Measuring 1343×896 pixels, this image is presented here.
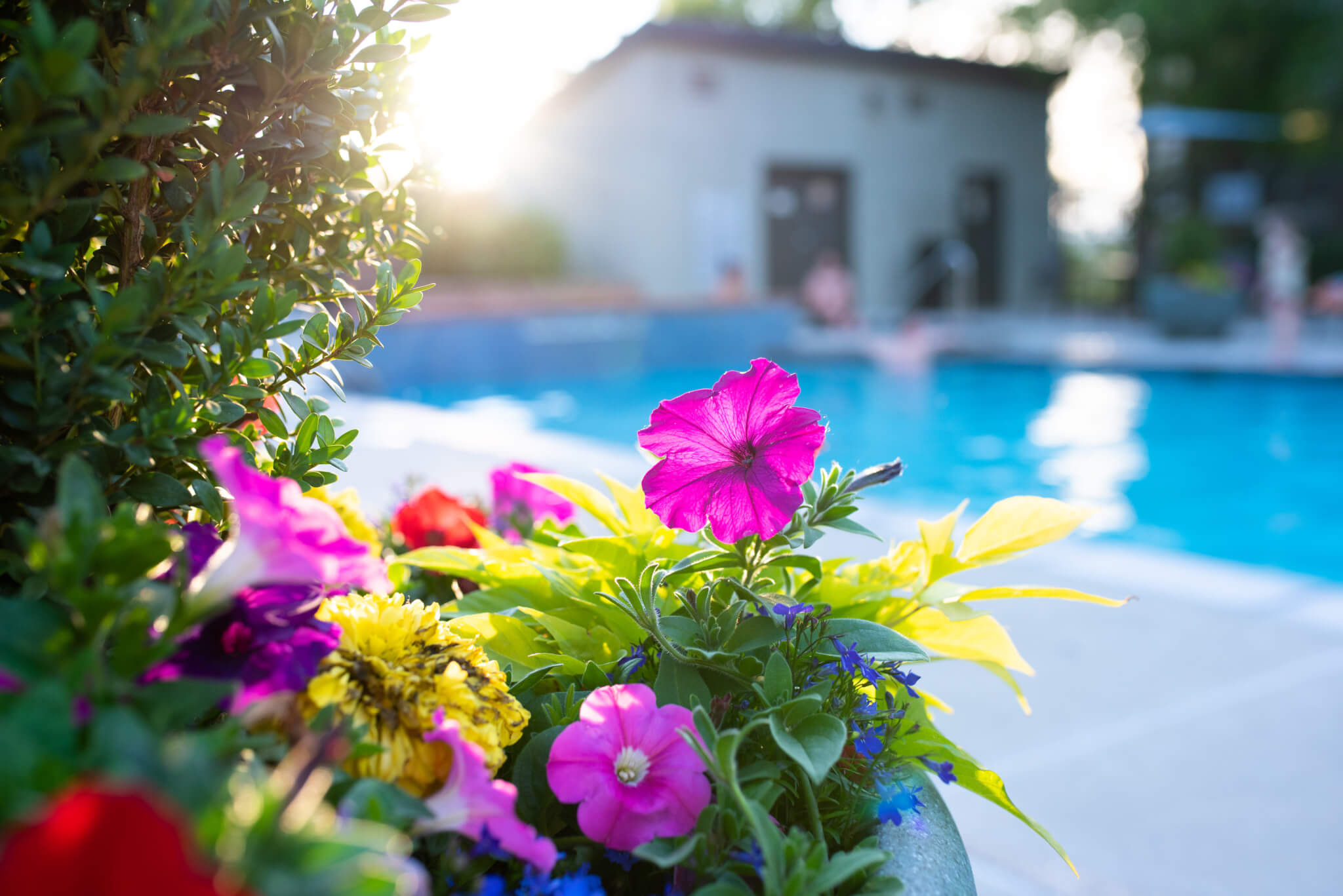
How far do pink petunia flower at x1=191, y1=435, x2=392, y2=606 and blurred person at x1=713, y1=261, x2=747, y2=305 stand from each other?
43.8 ft

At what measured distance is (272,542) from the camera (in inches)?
22.8

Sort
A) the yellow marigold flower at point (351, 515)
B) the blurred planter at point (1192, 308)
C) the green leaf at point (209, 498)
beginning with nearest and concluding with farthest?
the green leaf at point (209, 498), the yellow marigold flower at point (351, 515), the blurred planter at point (1192, 308)

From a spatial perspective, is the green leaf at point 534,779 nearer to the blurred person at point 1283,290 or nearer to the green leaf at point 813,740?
the green leaf at point 813,740

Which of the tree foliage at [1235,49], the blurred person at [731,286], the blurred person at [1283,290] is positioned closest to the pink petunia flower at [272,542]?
the blurred person at [1283,290]

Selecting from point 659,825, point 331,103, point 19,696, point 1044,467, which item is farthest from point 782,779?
point 1044,467

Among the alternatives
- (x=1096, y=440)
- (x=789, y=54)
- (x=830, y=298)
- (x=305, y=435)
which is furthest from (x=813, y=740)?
(x=789, y=54)

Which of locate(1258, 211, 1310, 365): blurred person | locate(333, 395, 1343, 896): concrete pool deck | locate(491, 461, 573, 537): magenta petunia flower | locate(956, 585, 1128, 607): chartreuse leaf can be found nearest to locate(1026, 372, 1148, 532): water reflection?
locate(1258, 211, 1310, 365): blurred person

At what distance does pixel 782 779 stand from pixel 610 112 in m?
17.2

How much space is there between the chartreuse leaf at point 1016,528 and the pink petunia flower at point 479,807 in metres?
0.58

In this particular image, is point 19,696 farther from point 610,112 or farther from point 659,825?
point 610,112

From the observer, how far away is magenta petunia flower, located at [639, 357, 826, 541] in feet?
2.79

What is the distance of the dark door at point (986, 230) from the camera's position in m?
19.5

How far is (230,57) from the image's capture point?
0.83 m

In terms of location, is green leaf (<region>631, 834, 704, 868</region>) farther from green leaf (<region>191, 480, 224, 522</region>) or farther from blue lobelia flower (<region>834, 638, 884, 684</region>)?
green leaf (<region>191, 480, 224, 522</region>)
